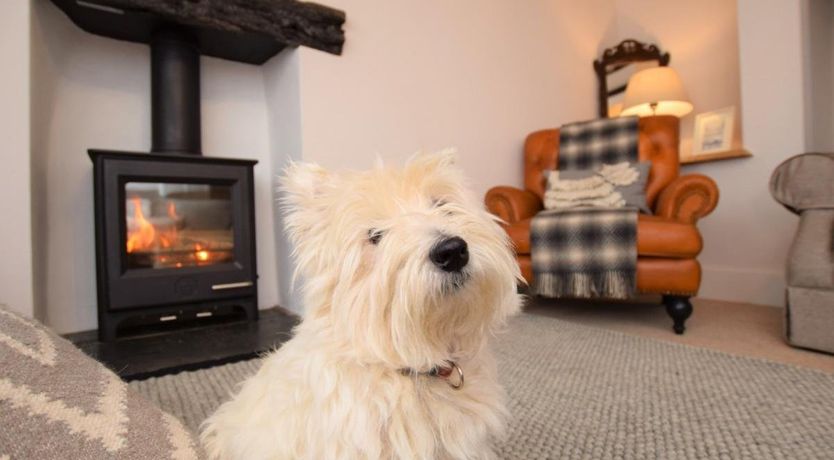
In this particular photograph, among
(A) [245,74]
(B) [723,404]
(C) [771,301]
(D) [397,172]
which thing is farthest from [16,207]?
(C) [771,301]

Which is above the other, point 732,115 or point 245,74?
point 245,74

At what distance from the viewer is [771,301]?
9.14 feet

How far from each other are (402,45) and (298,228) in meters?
2.30

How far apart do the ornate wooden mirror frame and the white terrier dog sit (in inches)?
150

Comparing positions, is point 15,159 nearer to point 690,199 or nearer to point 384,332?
point 384,332

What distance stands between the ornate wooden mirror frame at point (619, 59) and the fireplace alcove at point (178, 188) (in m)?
2.79

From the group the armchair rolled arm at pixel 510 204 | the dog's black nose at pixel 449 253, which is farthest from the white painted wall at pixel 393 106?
the dog's black nose at pixel 449 253

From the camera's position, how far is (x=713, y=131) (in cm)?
323

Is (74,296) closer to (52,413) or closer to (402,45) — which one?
(52,413)

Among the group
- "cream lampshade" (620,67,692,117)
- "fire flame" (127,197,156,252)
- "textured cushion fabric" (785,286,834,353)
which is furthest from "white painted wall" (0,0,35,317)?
"cream lampshade" (620,67,692,117)

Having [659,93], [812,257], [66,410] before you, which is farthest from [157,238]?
[659,93]

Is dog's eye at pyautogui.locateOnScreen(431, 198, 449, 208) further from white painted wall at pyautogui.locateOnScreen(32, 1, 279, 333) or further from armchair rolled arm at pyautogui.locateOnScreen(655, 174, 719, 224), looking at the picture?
white painted wall at pyautogui.locateOnScreen(32, 1, 279, 333)

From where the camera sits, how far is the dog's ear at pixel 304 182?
33.7 inches

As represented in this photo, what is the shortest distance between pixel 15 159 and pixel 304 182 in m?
1.72
